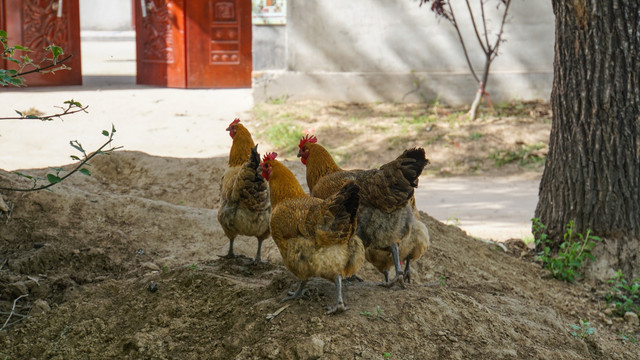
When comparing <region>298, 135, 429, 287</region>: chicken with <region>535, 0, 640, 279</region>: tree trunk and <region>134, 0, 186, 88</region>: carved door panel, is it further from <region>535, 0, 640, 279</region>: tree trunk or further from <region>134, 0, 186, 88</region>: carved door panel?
<region>134, 0, 186, 88</region>: carved door panel

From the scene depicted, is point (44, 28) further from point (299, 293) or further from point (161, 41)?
point (299, 293)

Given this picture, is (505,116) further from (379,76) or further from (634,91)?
(634,91)

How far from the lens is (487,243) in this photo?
22.4ft

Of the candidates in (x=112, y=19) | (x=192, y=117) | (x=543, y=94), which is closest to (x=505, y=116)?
(x=543, y=94)

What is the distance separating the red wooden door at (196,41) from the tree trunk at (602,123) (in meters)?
12.0

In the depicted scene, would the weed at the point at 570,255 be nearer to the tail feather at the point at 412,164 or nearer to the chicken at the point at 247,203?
the tail feather at the point at 412,164

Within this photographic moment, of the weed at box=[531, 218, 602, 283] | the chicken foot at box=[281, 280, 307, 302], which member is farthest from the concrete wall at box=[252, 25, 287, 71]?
the chicken foot at box=[281, 280, 307, 302]

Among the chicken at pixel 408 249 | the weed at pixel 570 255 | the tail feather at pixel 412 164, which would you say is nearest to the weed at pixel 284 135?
the weed at pixel 570 255

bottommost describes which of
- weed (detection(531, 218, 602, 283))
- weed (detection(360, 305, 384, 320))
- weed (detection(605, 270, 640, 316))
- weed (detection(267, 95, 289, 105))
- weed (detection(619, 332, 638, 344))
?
weed (detection(619, 332, 638, 344))

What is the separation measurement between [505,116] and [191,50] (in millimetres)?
7843

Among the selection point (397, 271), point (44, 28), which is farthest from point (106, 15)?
point (397, 271)

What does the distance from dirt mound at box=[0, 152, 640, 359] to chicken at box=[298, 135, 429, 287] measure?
0.98ft

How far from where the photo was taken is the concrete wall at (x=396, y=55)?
14359 mm

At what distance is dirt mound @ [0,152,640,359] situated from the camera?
3.51 metres
